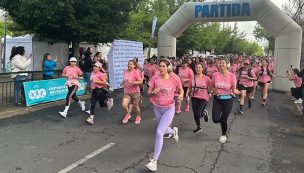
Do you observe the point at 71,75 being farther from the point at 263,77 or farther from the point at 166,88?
the point at 263,77

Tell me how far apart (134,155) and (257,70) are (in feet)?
25.9

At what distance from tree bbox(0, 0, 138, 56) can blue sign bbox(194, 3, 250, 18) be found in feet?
16.5

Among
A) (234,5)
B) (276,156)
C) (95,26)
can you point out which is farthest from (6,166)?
(234,5)

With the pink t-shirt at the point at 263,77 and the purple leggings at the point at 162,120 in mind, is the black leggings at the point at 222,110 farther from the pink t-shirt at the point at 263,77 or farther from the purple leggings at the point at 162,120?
the pink t-shirt at the point at 263,77

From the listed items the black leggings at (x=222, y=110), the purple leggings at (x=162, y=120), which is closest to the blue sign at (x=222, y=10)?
the black leggings at (x=222, y=110)

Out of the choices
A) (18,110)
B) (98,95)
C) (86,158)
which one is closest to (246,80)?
(98,95)

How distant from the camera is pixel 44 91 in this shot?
409 inches

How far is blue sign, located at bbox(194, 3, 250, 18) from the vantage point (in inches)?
667

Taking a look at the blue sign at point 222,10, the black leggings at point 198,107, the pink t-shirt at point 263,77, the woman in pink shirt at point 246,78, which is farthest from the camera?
the blue sign at point 222,10

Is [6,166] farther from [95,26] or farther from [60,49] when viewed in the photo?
[60,49]

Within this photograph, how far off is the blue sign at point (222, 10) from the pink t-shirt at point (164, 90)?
40.9ft

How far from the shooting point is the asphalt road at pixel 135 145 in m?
5.35

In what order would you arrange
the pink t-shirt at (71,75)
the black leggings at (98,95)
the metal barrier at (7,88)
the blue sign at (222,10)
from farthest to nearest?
the blue sign at (222,10) < the metal barrier at (7,88) < the pink t-shirt at (71,75) < the black leggings at (98,95)

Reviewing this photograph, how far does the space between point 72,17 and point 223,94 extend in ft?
26.9
